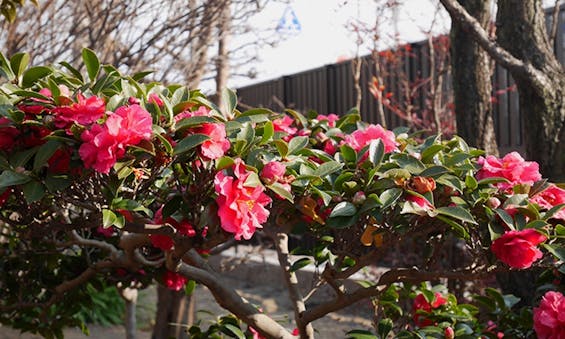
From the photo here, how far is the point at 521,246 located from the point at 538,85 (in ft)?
4.43

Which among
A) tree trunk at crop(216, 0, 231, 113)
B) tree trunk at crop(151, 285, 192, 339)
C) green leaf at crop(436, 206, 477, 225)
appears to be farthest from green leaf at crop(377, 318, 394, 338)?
tree trunk at crop(151, 285, 192, 339)

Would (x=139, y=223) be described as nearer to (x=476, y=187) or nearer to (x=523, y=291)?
(x=476, y=187)

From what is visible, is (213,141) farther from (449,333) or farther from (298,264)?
(449,333)

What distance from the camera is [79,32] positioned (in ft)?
12.4

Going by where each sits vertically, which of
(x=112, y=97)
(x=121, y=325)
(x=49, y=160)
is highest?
(x=112, y=97)

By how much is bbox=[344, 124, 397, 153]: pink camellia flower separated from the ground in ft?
7.94

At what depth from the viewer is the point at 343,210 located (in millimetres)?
1661

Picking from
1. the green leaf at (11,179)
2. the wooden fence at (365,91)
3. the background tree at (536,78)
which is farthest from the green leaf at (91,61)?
the wooden fence at (365,91)

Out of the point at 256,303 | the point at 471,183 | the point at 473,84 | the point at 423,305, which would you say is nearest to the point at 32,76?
the point at 471,183

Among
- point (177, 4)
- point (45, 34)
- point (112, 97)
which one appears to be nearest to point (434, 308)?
point (112, 97)

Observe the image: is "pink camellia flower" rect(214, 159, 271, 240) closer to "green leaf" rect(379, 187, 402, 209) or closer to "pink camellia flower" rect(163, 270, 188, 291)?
"green leaf" rect(379, 187, 402, 209)

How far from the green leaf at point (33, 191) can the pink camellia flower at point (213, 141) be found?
33 centimetres

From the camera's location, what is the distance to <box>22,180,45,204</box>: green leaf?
1465 mm

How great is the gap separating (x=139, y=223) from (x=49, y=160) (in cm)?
33
